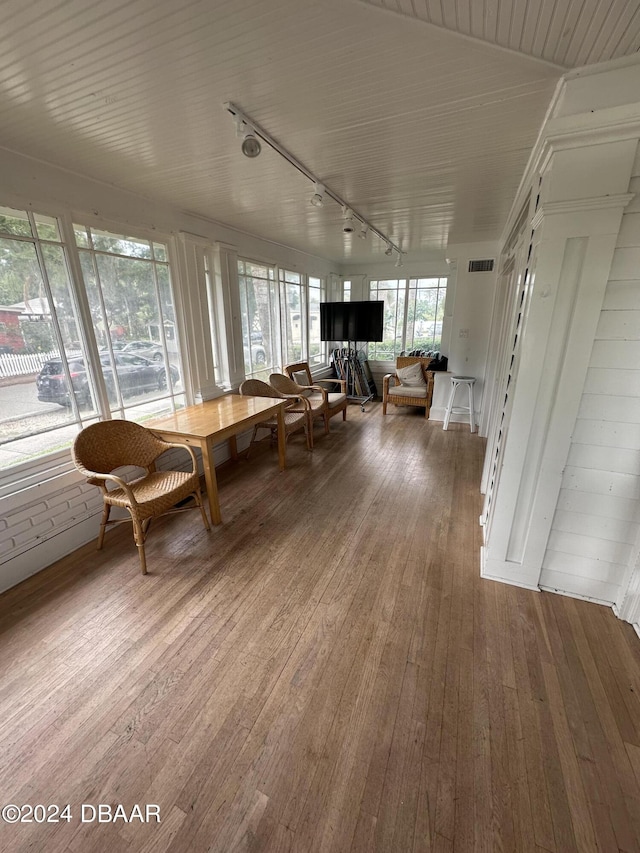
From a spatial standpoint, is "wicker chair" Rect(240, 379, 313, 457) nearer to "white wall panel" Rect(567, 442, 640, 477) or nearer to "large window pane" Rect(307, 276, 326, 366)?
"large window pane" Rect(307, 276, 326, 366)

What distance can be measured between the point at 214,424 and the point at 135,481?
27.2 inches

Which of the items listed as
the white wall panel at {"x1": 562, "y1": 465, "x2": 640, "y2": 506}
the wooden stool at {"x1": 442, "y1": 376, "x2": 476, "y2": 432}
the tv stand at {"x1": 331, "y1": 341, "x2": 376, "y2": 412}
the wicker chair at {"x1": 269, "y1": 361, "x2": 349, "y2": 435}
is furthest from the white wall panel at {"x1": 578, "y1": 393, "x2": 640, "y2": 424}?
the tv stand at {"x1": 331, "y1": 341, "x2": 376, "y2": 412}

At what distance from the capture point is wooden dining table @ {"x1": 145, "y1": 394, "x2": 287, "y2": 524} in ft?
8.16

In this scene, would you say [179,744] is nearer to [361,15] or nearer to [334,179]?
[361,15]

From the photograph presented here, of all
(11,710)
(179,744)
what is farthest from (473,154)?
(11,710)

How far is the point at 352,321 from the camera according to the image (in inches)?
223

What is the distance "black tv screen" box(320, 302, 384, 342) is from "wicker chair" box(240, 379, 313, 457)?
6.60 ft

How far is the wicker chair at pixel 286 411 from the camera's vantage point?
385 cm

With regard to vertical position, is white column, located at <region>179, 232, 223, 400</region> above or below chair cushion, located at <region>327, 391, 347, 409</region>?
above

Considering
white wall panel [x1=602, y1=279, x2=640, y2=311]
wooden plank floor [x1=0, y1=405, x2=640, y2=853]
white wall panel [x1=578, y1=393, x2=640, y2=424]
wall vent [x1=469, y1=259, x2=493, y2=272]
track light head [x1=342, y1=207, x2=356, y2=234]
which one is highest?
track light head [x1=342, y1=207, x2=356, y2=234]

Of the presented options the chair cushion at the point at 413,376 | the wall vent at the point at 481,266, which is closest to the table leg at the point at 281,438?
the chair cushion at the point at 413,376

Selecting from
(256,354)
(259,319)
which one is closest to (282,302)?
(259,319)

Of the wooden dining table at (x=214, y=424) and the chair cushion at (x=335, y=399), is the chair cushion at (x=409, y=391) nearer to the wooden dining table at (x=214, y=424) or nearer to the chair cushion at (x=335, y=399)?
the chair cushion at (x=335, y=399)

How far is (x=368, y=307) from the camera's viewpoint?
553 cm
